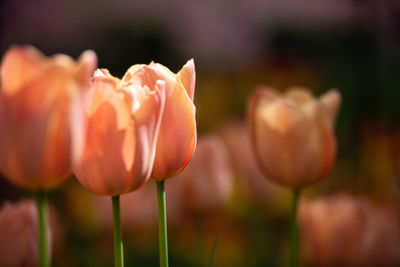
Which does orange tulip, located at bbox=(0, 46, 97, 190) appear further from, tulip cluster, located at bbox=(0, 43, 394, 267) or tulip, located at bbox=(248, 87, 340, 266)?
tulip, located at bbox=(248, 87, 340, 266)

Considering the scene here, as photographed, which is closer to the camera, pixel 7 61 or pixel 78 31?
pixel 7 61

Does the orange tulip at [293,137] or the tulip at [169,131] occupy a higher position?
the tulip at [169,131]

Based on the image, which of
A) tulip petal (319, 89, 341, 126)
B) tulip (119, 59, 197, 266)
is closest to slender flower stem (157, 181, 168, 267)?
tulip (119, 59, 197, 266)

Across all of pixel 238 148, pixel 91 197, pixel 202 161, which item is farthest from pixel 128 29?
pixel 202 161

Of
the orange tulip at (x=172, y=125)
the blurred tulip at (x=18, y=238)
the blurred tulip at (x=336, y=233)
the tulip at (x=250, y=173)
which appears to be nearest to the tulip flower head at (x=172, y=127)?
the orange tulip at (x=172, y=125)

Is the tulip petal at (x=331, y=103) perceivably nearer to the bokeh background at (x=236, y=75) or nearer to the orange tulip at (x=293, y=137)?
the orange tulip at (x=293, y=137)

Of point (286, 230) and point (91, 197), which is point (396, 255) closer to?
point (286, 230)

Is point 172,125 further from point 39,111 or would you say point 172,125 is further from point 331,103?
point 331,103
